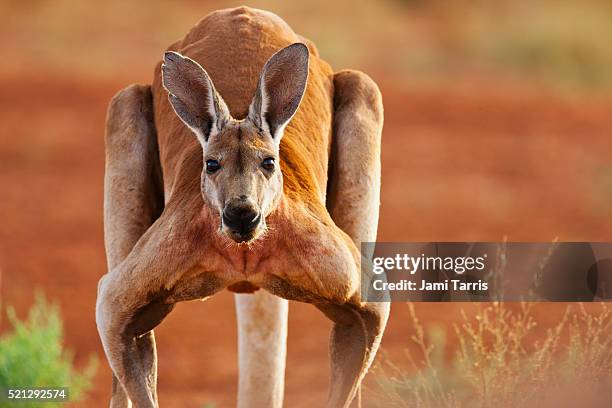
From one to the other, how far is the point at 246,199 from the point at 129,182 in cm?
116

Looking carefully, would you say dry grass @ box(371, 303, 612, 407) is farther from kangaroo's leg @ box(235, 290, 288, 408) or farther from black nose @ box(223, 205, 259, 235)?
black nose @ box(223, 205, 259, 235)

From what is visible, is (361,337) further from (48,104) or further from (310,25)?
(310,25)

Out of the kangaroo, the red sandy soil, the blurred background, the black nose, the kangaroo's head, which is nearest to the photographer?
the black nose

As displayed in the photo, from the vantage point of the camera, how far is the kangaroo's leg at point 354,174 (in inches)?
208

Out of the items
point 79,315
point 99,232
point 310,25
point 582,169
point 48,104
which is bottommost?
point 79,315

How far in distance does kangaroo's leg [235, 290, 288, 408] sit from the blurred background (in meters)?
2.49

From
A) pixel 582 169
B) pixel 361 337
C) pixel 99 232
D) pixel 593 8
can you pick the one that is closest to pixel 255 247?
pixel 361 337

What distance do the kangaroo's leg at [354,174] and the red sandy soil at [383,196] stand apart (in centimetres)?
314

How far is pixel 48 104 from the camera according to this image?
19047mm

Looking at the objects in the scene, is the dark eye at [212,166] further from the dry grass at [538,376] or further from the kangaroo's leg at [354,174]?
the dry grass at [538,376]

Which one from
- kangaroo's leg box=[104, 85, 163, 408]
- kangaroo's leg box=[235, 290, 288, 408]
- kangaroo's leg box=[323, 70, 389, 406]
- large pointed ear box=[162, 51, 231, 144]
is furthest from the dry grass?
large pointed ear box=[162, 51, 231, 144]

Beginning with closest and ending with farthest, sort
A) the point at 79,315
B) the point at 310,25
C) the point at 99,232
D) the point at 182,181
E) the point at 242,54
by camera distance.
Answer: the point at 182,181 → the point at 242,54 → the point at 79,315 → the point at 99,232 → the point at 310,25

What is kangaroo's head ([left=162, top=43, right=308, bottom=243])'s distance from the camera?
444cm

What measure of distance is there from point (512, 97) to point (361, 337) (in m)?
15.0
